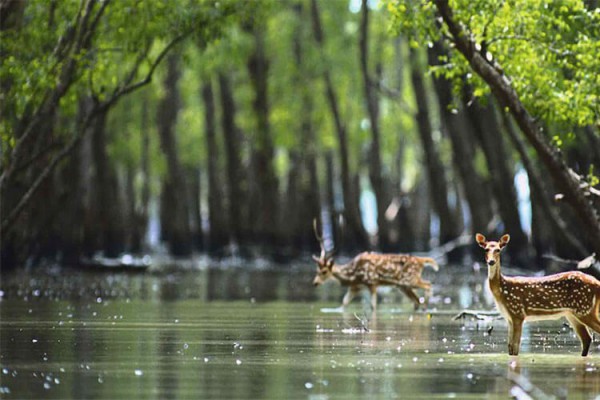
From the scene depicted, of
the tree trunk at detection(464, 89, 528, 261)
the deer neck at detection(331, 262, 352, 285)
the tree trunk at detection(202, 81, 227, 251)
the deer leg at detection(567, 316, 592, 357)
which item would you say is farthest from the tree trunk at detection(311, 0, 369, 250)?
the deer leg at detection(567, 316, 592, 357)

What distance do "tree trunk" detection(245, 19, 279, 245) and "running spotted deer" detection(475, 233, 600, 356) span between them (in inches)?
1656

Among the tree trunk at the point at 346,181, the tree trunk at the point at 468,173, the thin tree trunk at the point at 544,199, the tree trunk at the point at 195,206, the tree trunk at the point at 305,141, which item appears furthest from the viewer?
the tree trunk at the point at 195,206

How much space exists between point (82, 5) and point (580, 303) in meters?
15.8

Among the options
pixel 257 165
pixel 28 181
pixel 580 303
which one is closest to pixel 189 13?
pixel 28 181

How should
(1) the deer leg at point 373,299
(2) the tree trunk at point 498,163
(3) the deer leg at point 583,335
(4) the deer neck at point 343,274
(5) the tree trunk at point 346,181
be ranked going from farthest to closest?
(5) the tree trunk at point 346,181, (2) the tree trunk at point 498,163, (4) the deer neck at point 343,274, (1) the deer leg at point 373,299, (3) the deer leg at point 583,335

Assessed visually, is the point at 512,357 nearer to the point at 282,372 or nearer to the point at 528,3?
the point at 282,372

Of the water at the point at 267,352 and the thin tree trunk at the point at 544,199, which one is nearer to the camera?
the water at the point at 267,352

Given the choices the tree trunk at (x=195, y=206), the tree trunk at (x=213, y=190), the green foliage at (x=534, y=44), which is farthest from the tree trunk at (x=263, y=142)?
the green foliage at (x=534, y=44)

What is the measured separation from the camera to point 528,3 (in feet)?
73.8

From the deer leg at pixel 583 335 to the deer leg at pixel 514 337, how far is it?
0.50 metres

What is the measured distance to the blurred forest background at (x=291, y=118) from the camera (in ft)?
74.6

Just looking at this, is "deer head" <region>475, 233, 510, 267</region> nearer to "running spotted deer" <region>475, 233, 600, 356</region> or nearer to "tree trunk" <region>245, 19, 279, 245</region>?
"running spotted deer" <region>475, 233, 600, 356</region>

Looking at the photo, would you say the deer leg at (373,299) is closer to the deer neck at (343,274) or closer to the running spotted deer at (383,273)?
the running spotted deer at (383,273)

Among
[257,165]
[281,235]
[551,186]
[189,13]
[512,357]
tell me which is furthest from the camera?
[281,235]
